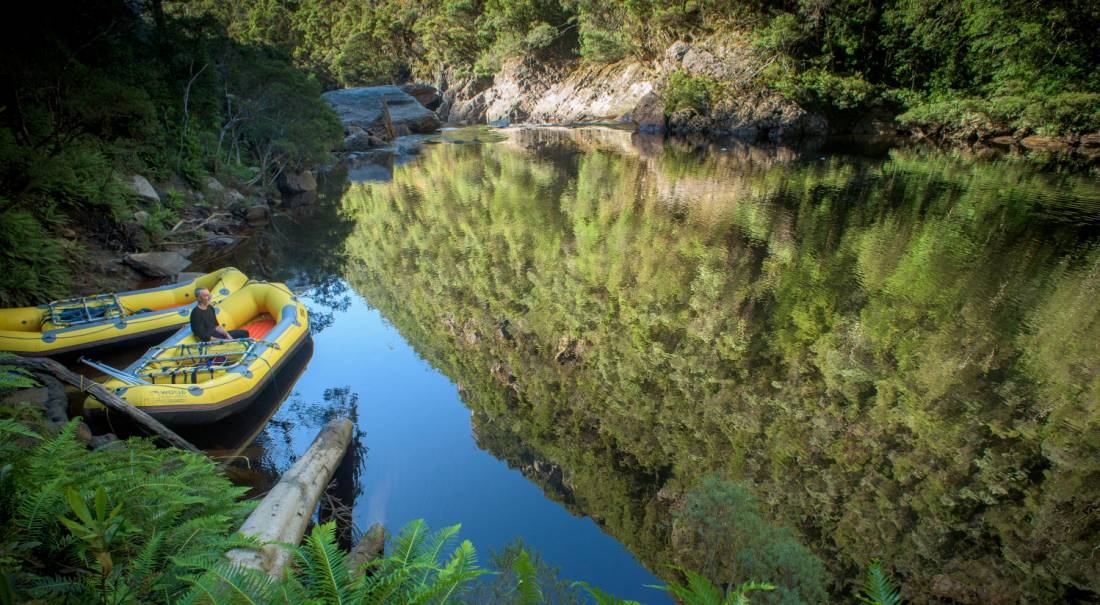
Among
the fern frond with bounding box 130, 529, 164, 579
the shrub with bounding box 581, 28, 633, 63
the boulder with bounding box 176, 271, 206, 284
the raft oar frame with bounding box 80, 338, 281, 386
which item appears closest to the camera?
the fern frond with bounding box 130, 529, 164, 579

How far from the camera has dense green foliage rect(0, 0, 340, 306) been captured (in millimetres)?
9297

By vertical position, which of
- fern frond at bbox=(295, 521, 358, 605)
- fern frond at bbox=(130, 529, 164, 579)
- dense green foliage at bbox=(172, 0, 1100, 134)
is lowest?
fern frond at bbox=(130, 529, 164, 579)

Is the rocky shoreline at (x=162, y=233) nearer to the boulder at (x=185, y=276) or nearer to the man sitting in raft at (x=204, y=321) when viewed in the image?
the boulder at (x=185, y=276)

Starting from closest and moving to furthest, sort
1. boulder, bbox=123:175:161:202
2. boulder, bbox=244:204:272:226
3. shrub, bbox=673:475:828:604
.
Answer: shrub, bbox=673:475:828:604 → boulder, bbox=123:175:161:202 → boulder, bbox=244:204:272:226

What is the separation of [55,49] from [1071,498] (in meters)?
17.3

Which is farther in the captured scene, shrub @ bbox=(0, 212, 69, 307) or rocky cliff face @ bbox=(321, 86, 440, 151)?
rocky cliff face @ bbox=(321, 86, 440, 151)

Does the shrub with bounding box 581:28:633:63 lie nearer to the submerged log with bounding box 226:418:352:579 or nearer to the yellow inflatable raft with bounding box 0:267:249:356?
the yellow inflatable raft with bounding box 0:267:249:356

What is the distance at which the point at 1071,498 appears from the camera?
17.1 ft

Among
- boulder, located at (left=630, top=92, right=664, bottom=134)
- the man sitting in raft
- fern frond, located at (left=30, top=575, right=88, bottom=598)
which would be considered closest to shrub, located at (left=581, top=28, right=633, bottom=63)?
boulder, located at (left=630, top=92, right=664, bottom=134)

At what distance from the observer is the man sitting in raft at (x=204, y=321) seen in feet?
22.9

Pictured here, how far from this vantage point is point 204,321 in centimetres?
704

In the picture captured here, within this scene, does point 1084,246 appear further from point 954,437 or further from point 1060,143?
point 1060,143

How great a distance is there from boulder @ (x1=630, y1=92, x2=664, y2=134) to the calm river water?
23437mm

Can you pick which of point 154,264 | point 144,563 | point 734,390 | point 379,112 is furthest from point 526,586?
point 379,112
